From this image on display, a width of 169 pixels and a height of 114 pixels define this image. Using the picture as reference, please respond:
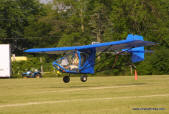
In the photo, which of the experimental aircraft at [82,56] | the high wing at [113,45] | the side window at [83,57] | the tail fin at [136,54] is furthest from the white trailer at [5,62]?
the tail fin at [136,54]

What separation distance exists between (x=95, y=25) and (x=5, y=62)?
2040 cm

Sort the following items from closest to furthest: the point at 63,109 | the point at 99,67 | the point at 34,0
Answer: the point at 63,109 < the point at 99,67 < the point at 34,0

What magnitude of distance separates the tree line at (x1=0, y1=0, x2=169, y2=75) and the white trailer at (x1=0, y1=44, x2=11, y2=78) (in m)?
10.0

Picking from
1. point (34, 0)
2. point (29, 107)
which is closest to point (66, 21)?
point (34, 0)

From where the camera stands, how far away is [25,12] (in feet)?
236

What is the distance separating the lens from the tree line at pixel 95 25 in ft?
135

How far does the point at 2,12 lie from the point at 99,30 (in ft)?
75.1

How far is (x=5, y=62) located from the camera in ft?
122

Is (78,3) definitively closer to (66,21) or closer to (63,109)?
(66,21)

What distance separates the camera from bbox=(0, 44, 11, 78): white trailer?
1455 inches

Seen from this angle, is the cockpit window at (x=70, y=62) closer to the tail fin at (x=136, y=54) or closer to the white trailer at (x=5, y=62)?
the tail fin at (x=136, y=54)

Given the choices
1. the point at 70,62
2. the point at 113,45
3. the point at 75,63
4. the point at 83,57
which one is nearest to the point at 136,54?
the point at 113,45

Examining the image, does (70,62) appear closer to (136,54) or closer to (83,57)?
(83,57)

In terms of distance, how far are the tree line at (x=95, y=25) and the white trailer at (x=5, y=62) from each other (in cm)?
1003
